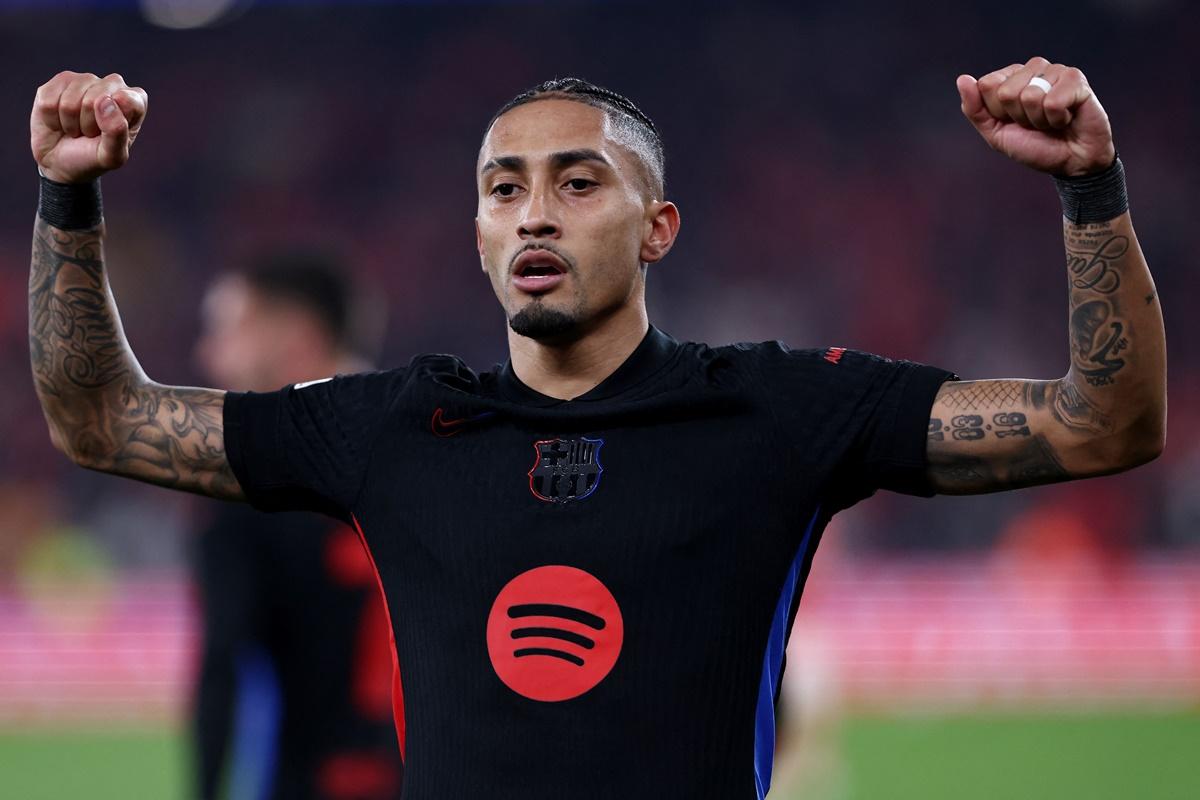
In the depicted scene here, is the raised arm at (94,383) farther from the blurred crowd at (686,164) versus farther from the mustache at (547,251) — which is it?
the blurred crowd at (686,164)

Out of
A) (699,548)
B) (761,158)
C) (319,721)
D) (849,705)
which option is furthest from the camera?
(761,158)

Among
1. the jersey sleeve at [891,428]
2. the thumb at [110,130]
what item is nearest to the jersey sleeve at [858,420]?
the jersey sleeve at [891,428]

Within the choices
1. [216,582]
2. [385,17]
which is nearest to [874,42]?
[385,17]

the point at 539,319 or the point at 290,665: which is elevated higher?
the point at 539,319

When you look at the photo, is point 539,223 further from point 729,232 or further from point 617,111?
point 729,232

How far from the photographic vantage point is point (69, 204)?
2793 millimetres

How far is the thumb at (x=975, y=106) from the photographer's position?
96.8 inches

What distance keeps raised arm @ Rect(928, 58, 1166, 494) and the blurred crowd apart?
13818 millimetres

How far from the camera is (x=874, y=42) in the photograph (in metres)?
18.8

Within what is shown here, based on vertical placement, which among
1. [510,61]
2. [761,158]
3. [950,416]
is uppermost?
[510,61]

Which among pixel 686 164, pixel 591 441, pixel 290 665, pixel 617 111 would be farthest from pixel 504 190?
pixel 686 164

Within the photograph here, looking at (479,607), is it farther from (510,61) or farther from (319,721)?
(510,61)

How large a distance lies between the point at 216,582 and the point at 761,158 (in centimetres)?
1496

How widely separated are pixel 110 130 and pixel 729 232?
15412 mm
